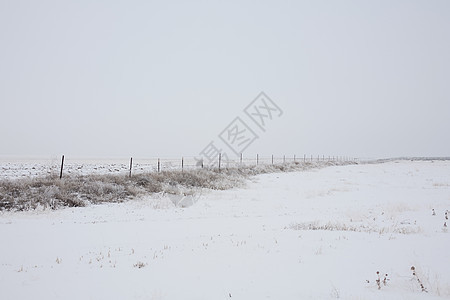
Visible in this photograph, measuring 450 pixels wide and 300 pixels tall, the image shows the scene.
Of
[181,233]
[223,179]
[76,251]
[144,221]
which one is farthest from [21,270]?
[223,179]

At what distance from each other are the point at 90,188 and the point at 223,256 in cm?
1196

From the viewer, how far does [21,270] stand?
5320mm

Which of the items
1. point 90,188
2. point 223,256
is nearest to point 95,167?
point 90,188

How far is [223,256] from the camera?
19.6ft

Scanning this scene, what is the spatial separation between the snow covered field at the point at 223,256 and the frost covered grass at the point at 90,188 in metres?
1.65

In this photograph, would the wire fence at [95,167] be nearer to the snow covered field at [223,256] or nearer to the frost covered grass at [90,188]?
the frost covered grass at [90,188]

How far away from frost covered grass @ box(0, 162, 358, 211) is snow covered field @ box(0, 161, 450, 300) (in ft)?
5.42

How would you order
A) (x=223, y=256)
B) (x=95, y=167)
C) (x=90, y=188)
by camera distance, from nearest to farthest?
(x=223, y=256) → (x=90, y=188) → (x=95, y=167)

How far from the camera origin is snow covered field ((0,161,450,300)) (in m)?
4.38

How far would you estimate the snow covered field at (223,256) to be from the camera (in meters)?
4.38

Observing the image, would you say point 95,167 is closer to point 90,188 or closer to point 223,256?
point 90,188

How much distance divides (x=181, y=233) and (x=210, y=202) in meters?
6.64

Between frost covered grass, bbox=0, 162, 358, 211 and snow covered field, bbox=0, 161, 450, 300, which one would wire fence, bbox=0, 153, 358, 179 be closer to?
frost covered grass, bbox=0, 162, 358, 211

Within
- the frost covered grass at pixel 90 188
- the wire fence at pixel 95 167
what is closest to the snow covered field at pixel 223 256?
the frost covered grass at pixel 90 188
